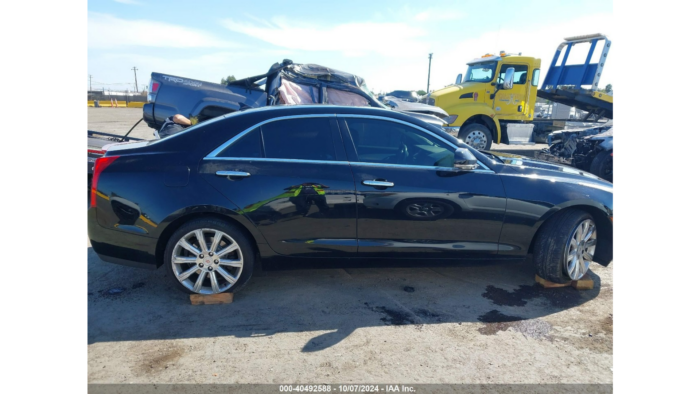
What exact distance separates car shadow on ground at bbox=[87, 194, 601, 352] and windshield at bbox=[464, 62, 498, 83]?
898 centimetres

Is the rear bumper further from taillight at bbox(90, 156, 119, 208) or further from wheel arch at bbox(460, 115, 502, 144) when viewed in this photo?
wheel arch at bbox(460, 115, 502, 144)

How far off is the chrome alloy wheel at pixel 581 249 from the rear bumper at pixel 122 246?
3.59m

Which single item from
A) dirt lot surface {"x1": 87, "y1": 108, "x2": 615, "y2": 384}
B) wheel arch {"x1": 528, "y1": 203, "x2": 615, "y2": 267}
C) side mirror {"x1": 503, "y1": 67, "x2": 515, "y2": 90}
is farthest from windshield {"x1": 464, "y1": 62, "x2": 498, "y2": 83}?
dirt lot surface {"x1": 87, "y1": 108, "x2": 615, "y2": 384}

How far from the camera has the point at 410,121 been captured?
3795 millimetres

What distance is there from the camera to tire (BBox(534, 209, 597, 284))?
3795 mm

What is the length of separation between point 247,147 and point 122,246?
1302mm

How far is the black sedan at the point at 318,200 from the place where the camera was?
3.46 metres

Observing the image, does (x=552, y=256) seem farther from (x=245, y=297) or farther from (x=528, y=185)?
(x=245, y=297)

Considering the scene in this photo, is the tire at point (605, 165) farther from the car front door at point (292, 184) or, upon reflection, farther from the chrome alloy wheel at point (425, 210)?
the car front door at point (292, 184)

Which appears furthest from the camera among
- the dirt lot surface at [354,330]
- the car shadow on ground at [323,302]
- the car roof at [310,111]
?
the car roof at [310,111]

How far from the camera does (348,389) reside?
255cm

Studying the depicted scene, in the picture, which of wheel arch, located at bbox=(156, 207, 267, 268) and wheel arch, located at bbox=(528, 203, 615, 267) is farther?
wheel arch, located at bbox=(528, 203, 615, 267)

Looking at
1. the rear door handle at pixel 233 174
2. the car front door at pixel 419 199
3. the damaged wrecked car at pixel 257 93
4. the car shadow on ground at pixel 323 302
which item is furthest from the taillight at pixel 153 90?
the car front door at pixel 419 199
